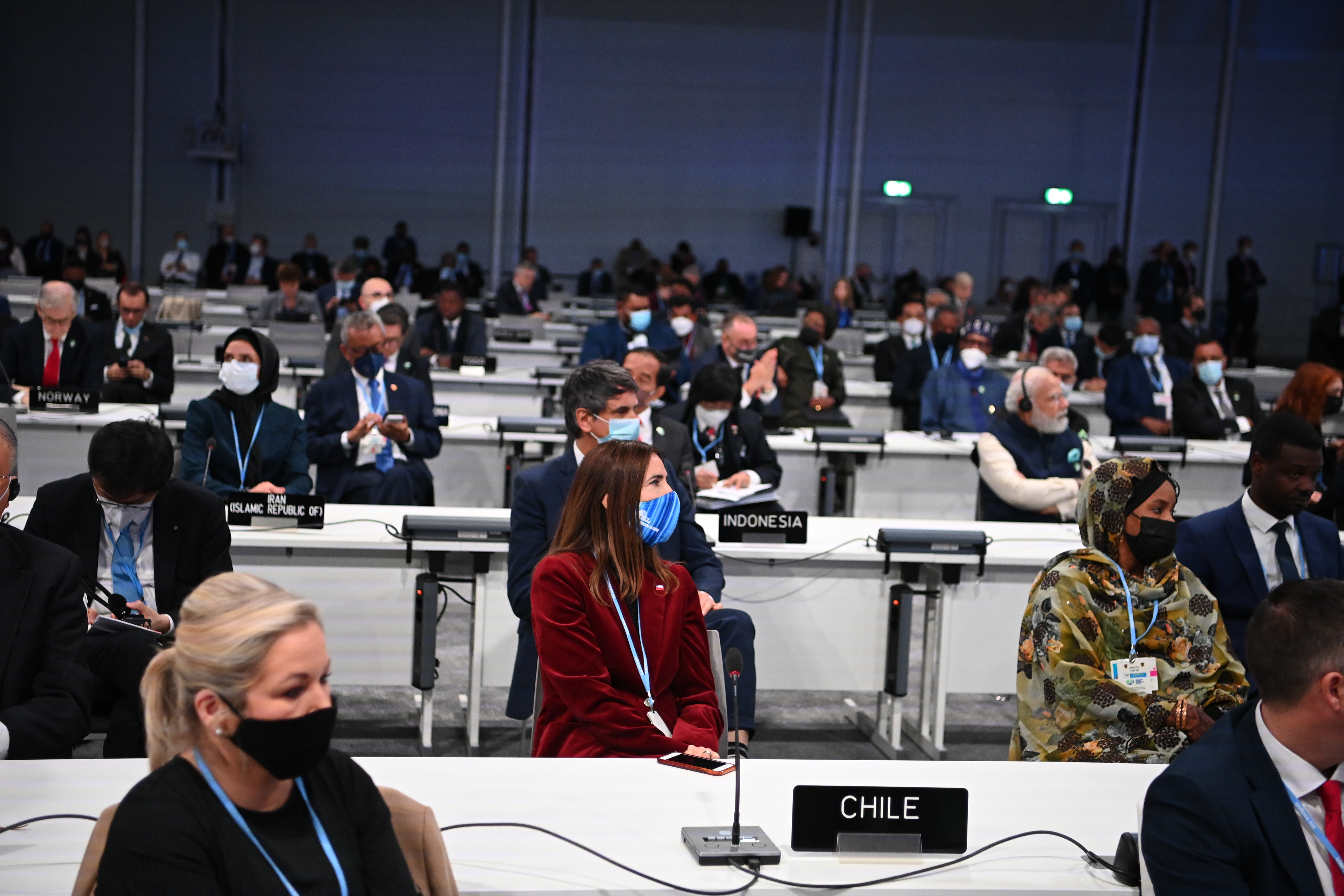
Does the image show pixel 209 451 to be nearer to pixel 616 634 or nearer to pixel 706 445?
pixel 706 445

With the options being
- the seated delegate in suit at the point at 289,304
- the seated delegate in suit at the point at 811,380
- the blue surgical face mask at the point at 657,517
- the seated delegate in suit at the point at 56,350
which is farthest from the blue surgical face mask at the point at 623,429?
the seated delegate in suit at the point at 289,304

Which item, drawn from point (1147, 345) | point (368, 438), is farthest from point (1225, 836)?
point (1147, 345)

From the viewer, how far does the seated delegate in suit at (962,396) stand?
7836 mm

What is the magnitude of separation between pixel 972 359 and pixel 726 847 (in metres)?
6.17

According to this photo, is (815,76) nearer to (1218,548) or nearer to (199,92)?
(199,92)

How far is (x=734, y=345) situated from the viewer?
301 inches

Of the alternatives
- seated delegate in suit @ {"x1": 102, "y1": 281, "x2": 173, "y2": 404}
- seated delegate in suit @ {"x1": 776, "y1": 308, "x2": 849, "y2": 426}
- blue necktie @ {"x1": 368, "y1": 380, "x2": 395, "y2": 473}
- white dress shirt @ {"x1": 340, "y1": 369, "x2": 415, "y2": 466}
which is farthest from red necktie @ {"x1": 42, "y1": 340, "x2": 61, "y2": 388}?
seated delegate in suit @ {"x1": 776, "y1": 308, "x2": 849, "y2": 426}

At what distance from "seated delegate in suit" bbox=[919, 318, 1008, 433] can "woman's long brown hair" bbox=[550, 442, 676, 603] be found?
198 inches

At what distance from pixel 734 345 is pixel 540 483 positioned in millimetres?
4074

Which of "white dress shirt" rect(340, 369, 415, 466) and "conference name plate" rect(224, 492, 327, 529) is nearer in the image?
"conference name plate" rect(224, 492, 327, 529)

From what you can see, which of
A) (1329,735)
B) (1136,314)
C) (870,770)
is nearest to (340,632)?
(870,770)

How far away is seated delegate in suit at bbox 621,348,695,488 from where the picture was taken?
5.03 meters

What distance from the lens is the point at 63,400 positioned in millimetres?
6379

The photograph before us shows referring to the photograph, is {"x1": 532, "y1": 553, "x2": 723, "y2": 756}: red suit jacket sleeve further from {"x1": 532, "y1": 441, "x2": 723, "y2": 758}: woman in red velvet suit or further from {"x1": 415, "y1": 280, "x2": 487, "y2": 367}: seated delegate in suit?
{"x1": 415, "y1": 280, "x2": 487, "y2": 367}: seated delegate in suit
